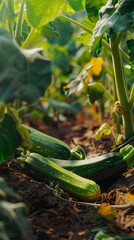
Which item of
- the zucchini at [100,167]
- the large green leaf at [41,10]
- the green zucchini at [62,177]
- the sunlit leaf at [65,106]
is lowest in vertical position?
the sunlit leaf at [65,106]

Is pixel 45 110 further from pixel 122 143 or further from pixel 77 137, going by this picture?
pixel 122 143

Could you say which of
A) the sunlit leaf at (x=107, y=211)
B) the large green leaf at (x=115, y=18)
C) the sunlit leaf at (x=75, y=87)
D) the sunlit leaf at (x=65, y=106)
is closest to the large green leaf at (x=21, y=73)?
the large green leaf at (x=115, y=18)

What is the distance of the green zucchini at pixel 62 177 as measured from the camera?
3506mm

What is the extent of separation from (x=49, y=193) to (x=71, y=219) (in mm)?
251

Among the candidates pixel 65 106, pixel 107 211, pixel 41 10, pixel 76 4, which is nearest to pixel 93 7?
pixel 76 4

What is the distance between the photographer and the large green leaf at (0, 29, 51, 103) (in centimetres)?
264

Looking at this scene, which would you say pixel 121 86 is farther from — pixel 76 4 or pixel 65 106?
pixel 65 106

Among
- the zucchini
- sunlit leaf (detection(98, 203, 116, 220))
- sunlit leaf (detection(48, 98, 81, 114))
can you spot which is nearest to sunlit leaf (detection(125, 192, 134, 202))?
sunlit leaf (detection(98, 203, 116, 220))

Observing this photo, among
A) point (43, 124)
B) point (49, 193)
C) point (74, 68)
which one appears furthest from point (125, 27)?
point (74, 68)

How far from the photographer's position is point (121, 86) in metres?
4.23

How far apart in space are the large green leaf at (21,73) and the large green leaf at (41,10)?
3.23ft

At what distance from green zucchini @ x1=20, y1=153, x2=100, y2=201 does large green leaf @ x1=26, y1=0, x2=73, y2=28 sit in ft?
3.01

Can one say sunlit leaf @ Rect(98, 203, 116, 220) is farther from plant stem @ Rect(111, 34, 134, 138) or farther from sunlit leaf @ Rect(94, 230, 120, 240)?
plant stem @ Rect(111, 34, 134, 138)

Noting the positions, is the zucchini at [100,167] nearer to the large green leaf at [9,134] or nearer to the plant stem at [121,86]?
the plant stem at [121,86]
